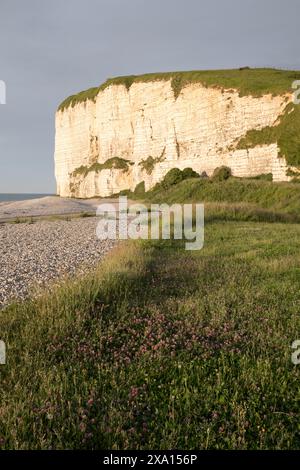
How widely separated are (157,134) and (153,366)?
6574cm

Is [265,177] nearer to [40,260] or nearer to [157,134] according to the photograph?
[157,134]

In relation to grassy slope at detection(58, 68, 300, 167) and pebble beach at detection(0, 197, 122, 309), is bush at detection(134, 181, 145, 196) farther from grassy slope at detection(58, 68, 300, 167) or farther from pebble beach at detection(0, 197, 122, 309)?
pebble beach at detection(0, 197, 122, 309)

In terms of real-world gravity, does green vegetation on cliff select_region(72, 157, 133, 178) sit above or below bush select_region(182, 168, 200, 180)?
above

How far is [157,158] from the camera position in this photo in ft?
220

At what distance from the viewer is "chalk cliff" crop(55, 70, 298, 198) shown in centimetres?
5103

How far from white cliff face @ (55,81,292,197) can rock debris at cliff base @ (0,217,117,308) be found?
102ft

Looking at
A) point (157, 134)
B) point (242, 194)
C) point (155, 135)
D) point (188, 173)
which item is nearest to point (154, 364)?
point (242, 194)

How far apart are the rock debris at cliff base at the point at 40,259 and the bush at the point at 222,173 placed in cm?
3023

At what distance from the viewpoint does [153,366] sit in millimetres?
5203

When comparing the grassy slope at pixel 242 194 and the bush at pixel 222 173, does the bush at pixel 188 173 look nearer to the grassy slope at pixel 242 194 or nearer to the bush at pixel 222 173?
the bush at pixel 222 173

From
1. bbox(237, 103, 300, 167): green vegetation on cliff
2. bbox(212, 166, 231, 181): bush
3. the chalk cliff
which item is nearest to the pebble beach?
bbox(237, 103, 300, 167): green vegetation on cliff

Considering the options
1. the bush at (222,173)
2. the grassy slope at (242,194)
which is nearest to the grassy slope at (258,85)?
the bush at (222,173)

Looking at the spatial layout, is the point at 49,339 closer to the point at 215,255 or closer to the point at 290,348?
the point at 290,348

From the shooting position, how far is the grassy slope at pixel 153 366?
387 cm
